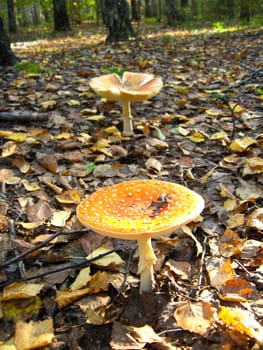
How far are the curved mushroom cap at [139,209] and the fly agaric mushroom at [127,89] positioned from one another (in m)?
1.69

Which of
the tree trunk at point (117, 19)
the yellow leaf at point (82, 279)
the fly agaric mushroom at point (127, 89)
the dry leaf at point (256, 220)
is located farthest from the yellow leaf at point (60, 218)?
the tree trunk at point (117, 19)

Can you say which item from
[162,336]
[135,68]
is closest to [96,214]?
[162,336]

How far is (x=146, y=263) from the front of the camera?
6.28ft

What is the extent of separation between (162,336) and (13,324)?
738 mm

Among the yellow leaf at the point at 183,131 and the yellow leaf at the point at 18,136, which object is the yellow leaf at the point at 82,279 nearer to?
the yellow leaf at the point at 18,136

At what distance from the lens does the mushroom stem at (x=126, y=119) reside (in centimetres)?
379

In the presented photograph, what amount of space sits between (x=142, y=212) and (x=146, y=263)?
0.29 m

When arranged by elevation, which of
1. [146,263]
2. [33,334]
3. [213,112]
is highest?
[213,112]

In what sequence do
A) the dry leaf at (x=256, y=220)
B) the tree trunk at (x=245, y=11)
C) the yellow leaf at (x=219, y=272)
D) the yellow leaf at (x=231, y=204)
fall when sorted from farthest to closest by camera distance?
1. the tree trunk at (x=245, y=11)
2. the yellow leaf at (x=231, y=204)
3. the dry leaf at (x=256, y=220)
4. the yellow leaf at (x=219, y=272)

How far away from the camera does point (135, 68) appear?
21.1 ft

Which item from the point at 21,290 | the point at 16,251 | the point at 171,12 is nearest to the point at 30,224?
the point at 16,251

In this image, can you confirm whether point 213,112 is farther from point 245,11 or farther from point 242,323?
point 245,11

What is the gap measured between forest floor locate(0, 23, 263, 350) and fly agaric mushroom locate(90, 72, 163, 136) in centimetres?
21

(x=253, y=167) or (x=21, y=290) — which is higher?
(x=253, y=167)
